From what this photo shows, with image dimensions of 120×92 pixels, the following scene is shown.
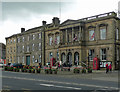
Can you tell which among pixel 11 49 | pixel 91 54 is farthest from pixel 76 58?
pixel 11 49

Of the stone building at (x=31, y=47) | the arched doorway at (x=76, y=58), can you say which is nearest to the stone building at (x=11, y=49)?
the stone building at (x=31, y=47)

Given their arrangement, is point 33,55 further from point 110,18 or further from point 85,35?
point 110,18

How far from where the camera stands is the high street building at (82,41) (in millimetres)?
36656

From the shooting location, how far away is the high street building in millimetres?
36656

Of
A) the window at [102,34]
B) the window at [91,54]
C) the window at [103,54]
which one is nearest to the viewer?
the window at [103,54]

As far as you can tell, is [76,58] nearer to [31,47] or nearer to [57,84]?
[31,47]

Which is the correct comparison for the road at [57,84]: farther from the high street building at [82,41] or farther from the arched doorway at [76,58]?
the arched doorway at [76,58]

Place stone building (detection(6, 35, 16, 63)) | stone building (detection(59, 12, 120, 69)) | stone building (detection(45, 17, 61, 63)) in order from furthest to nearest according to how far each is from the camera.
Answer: stone building (detection(6, 35, 16, 63)) → stone building (detection(45, 17, 61, 63)) → stone building (detection(59, 12, 120, 69))

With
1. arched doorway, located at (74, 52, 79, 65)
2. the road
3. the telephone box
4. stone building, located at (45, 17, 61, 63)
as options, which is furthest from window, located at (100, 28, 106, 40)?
the road

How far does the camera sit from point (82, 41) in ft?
134

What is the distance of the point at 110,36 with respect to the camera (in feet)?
120

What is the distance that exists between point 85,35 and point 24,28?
33.1m

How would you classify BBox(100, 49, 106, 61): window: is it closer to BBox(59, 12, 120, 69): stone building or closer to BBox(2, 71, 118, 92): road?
BBox(59, 12, 120, 69): stone building

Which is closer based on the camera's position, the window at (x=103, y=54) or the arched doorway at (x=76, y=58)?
the window at (x=103, y=54)
